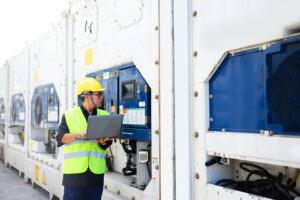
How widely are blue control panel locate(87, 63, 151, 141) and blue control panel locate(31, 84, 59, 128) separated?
1.66 metres

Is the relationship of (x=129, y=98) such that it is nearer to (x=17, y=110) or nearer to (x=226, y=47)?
(x=226, y=47)

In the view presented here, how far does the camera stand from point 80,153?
233cm

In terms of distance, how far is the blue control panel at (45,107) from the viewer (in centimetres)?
442

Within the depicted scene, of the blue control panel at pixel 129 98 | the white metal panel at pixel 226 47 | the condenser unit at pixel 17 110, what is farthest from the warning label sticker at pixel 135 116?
the condenser unit at pixel 17 110

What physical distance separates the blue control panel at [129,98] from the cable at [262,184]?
2.87 feet

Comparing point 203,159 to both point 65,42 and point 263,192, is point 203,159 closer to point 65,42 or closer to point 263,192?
point 263,192

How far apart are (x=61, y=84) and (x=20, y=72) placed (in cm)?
292

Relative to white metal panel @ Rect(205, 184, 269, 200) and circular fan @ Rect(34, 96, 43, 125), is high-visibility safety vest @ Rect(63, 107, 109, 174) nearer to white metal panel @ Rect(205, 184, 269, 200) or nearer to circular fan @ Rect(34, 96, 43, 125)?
white metal panel @ Rect(205, 184, 269, 200)

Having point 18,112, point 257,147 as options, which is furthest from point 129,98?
point 18,112

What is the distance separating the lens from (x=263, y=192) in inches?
65.4

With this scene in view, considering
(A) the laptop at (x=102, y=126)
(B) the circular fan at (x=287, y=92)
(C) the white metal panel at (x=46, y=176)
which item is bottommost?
(C) the white metal panel at (x=46, y=176)

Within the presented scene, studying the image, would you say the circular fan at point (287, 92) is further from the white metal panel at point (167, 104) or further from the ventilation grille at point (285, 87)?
the white metal panel at point (167, 104)

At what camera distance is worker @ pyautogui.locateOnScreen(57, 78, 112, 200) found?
2295 mm

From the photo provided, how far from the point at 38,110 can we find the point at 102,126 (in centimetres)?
352
